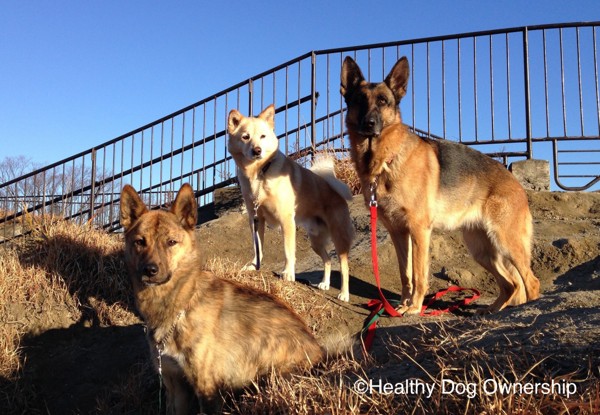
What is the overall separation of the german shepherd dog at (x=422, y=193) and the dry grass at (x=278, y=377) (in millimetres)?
1153

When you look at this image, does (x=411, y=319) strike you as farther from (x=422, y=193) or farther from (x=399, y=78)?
(x=399, y=78)

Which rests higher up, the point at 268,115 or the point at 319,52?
the point at 319,52

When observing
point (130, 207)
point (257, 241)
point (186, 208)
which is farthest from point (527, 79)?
point (130, 207)

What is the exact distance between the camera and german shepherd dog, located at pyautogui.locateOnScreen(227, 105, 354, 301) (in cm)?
571

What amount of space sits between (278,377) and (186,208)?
142 cm

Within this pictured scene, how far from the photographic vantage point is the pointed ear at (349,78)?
5613 mm

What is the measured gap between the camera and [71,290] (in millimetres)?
5598

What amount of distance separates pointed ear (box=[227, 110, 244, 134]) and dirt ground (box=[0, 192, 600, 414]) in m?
1.76

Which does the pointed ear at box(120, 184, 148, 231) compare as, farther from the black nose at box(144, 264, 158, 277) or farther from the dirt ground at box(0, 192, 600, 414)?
the dirt ground at box(0, 192, 600, 414)

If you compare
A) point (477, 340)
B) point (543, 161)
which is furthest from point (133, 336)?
point (543, 161)

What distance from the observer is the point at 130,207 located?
382 cm

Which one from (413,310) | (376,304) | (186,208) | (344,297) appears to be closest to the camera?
(186,208)

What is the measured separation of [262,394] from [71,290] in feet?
12.1

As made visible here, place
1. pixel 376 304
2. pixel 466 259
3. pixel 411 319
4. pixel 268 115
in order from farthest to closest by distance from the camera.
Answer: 1. pixel 466 259
2. pixel 268 115
3. pixel 376 304
4. pixel 411 319
